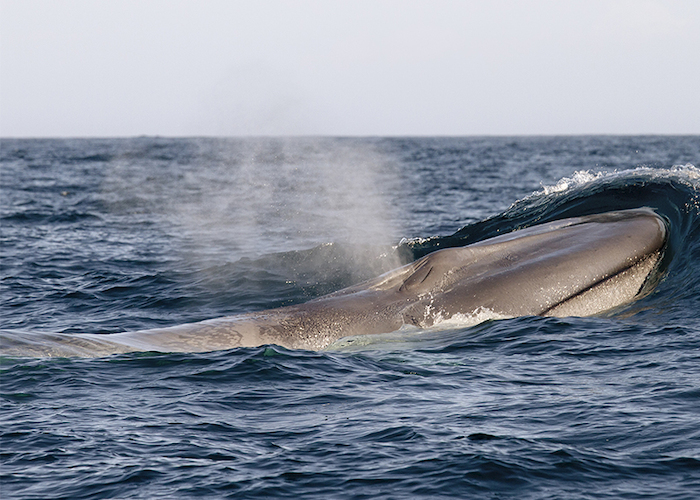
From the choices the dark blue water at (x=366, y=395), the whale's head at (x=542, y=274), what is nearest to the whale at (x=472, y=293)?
the whale's head at (x=542, y=274)

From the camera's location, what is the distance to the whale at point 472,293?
12039mm

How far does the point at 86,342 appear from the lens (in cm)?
1121

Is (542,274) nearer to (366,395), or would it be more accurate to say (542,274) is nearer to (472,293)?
(472,293)

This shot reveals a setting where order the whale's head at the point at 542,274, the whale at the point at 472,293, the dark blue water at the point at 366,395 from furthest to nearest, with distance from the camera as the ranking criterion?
the whale's head at the point at 542,274
the whale at the point at 472,293
the dark blue water at the point at 366,395

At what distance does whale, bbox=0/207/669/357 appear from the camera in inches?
474

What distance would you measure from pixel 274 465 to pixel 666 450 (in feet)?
12.4

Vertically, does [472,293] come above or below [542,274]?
below

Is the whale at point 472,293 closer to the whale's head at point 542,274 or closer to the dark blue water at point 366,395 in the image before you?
the whale's head at point 542,274

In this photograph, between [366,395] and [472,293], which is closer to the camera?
[366,395]

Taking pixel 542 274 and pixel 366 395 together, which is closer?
pixel 366 395

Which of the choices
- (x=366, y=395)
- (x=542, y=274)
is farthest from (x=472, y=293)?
(x=366, y=395)

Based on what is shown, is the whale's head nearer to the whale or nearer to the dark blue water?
Result: the whale

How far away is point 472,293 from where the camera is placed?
41.2 feet

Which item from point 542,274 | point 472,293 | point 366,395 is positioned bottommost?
point 366,395
